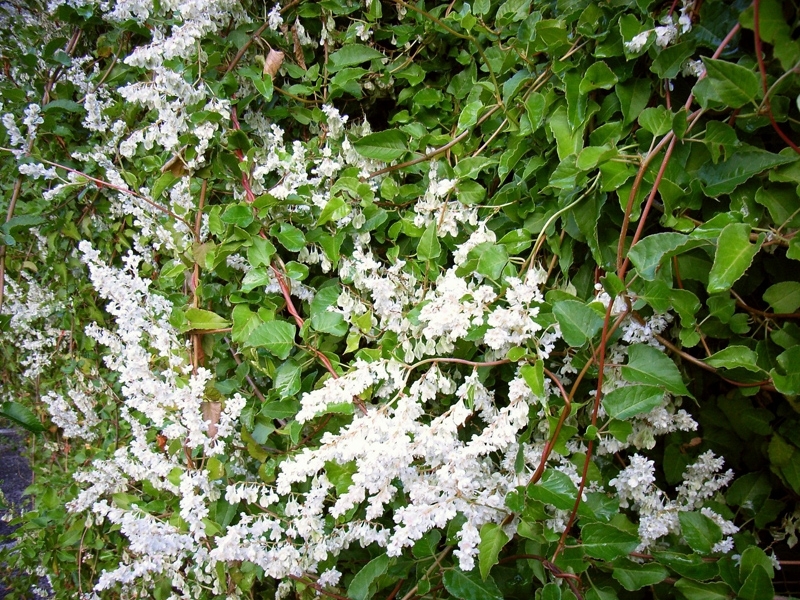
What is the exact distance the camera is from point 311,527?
93 cm

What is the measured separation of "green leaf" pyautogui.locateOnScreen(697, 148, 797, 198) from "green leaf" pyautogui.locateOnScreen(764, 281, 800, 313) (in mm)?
177

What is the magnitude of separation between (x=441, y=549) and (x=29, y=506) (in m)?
2.39

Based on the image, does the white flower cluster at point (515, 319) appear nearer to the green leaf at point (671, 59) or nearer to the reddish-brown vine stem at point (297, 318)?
the reddish-brown vine stem at point (297, 318)

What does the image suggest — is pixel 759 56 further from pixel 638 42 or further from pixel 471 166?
pixel 471 166

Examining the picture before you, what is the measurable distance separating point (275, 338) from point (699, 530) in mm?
855

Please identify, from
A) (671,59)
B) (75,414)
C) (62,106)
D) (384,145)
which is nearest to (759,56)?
(671,59)

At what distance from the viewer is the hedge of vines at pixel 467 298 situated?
0.80 metres

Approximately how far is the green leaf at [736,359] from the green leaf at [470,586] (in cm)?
53

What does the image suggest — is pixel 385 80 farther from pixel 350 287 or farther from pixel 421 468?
pixel 421 468

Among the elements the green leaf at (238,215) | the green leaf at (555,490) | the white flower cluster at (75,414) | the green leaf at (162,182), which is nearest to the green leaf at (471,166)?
the green leaf at (238,215)

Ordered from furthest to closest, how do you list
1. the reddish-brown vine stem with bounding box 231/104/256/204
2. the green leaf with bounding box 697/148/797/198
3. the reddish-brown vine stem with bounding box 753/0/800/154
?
the reddish-brown vine stem with bounding box 231/104/256/204
the green leaf with bounding box 697/148/797/198
the reddish-brown vine stem with bounding box 753/0/800/154

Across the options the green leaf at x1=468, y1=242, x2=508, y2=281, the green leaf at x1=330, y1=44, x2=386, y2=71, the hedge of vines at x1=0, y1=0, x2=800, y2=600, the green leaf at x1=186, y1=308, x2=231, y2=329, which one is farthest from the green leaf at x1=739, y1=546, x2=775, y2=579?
the green leaf at x1=330, y1=44, x2=386, y2=71

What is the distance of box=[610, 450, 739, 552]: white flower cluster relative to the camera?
34.3 inches

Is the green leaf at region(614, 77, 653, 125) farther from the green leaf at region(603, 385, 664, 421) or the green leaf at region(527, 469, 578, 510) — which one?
the green leaf at region(527, 469, 578, 510)
